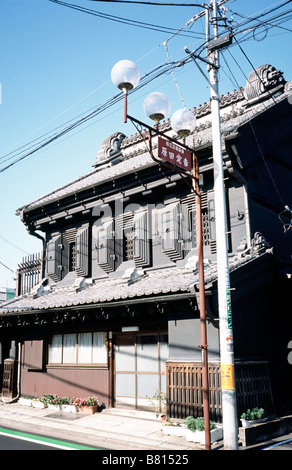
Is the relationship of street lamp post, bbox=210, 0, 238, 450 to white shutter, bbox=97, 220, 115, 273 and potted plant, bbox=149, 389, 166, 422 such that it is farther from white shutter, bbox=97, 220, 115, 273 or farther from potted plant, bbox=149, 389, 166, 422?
white shutter, bbox=97, 220, 115, 273

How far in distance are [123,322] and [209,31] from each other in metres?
9.06

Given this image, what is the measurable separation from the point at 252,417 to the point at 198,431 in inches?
56.9

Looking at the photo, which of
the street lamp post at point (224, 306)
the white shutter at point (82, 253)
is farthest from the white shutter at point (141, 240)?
the street lamp post at point (224, 306)

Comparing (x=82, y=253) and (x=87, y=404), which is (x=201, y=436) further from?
(x=82, y=253)

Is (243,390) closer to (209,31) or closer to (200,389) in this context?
(200,389)

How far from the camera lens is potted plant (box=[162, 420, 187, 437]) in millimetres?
9891

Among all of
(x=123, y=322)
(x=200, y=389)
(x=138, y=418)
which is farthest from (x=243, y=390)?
(x=123, y=322)

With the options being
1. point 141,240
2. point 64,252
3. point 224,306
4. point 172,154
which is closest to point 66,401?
point 141,240

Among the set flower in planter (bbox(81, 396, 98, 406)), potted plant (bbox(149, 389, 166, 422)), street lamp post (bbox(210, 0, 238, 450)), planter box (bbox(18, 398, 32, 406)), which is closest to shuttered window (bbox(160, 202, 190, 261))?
potted plant (bbox(149, 389, 166, 422))

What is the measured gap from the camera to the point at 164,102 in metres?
8.86

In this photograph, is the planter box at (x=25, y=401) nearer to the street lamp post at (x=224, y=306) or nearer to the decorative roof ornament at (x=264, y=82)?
the street lamp post at (x=224, y=306)

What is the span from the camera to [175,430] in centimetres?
999

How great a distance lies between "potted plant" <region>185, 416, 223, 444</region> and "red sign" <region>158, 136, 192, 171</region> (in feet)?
19.4
